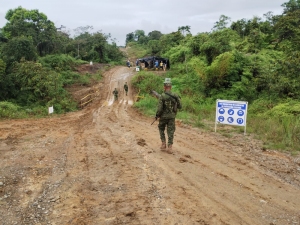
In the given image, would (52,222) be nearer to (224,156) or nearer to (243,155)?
(224,156)

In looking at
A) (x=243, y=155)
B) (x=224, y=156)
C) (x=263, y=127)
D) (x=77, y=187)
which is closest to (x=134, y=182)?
(x=77, y=187)

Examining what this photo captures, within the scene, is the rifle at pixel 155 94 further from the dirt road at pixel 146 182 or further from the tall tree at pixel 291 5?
the tall tree at pixel 291 5

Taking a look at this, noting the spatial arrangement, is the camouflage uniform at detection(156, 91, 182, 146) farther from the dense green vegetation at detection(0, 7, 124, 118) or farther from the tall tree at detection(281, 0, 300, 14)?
the tall tree at detection(281, 0, 300, 14)

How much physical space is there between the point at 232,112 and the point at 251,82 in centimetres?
1117

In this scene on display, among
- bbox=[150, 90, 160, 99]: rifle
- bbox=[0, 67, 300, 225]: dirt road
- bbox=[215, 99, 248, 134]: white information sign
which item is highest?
bbox=[215, 99, 248, 134]: white information sign

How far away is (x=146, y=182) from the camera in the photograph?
5.31 meters

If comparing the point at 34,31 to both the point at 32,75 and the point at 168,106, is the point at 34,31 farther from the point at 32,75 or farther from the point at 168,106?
the point at 168,106

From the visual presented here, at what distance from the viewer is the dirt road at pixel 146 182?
4.15 meters

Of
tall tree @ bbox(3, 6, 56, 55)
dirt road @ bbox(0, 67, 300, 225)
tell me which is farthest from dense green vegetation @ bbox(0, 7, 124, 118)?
dirt road @ bbox(0, 67, 300, 225)

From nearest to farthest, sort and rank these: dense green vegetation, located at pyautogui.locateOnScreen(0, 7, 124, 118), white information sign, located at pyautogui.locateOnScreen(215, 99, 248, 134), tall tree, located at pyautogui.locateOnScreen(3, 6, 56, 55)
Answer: white information sign, located at pyautogui.locateOnScreen(215, 99, 248, 134), dense green vegetation, located at pyautogui.locateOnScreen(0, 7, 124, 118), tall tree, located at pyautogui.locateOnScreen(3, 6, 56, 55)

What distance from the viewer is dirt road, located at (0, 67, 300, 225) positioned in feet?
13.6

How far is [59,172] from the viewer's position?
19.7ft

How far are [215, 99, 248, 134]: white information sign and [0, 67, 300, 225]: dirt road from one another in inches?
33.7

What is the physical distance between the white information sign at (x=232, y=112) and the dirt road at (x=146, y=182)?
0.86 meters
